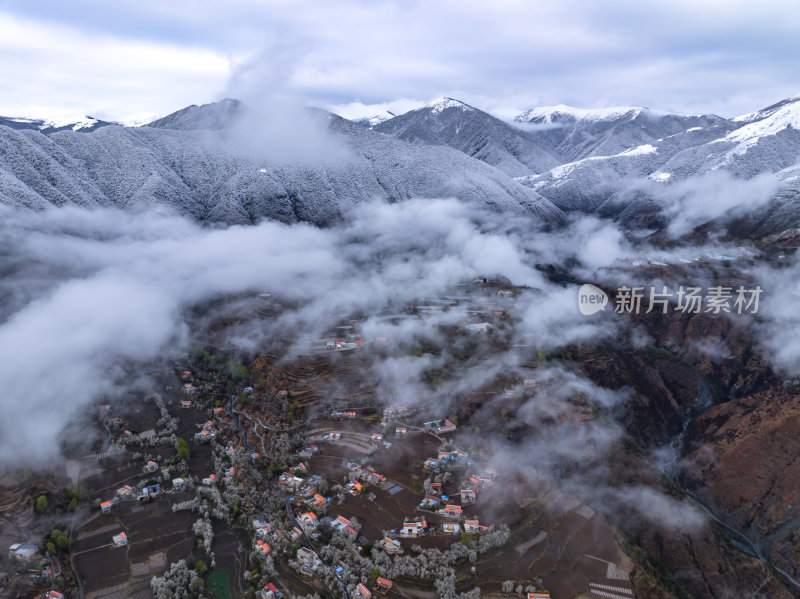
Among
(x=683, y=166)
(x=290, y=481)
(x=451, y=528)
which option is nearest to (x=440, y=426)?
(x=451, y=528)

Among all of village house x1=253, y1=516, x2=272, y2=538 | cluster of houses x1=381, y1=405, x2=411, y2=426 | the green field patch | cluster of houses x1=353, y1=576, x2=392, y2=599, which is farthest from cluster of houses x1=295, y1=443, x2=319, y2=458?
cluster of houses x1=353, y1=576, x2=392, y2=599

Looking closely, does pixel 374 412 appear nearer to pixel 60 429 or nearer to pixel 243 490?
pixel 243 490

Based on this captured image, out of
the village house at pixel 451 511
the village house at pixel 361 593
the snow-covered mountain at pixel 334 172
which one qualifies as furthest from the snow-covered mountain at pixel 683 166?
the village house at pixel 361 593

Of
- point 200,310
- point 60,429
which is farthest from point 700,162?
point 60,429

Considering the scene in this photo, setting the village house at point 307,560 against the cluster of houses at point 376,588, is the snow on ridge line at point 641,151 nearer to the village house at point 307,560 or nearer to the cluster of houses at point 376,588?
the cluster of houses at point 376,588

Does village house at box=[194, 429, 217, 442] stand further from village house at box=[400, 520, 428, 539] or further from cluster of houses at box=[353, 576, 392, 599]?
cluster of houses at box=[353, 576, 392, 599]
